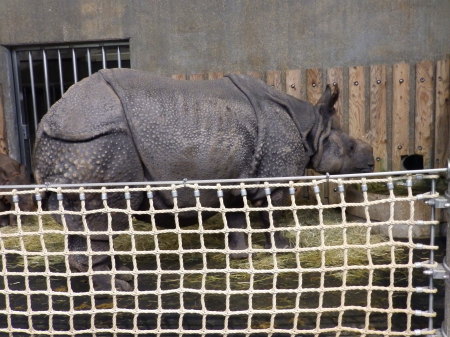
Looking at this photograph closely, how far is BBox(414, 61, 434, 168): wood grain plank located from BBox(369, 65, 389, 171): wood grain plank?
346mm

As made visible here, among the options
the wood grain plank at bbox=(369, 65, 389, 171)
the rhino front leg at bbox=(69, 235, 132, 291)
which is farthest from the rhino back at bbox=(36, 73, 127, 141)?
the wood grain plank at bbox=(369, 65, 389, 171)

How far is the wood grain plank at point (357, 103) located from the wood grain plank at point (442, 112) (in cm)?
80

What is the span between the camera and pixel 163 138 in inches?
151

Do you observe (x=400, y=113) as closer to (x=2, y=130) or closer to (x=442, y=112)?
(x=442, y=112)

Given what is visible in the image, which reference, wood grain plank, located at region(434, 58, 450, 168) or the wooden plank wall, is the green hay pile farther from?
wood grain plank, located at region(434, 58, 450, 168)

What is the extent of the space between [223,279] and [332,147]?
1.60 meters

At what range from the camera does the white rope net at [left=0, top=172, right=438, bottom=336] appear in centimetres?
276

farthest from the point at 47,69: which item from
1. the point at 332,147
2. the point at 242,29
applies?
the point at 332,147

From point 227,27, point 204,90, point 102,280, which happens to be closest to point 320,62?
point 227,27

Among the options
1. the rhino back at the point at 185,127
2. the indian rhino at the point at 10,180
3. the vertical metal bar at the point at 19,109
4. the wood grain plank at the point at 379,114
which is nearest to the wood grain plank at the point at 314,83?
the wood grain plank at the point at 379,114

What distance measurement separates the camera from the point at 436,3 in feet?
19.6

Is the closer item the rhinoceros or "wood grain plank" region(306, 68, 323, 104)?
the rhinoceros

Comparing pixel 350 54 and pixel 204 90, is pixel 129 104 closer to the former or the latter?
pixel 204 90

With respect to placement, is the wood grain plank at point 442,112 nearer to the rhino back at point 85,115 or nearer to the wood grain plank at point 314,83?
the wood grain plank at point 314,83
